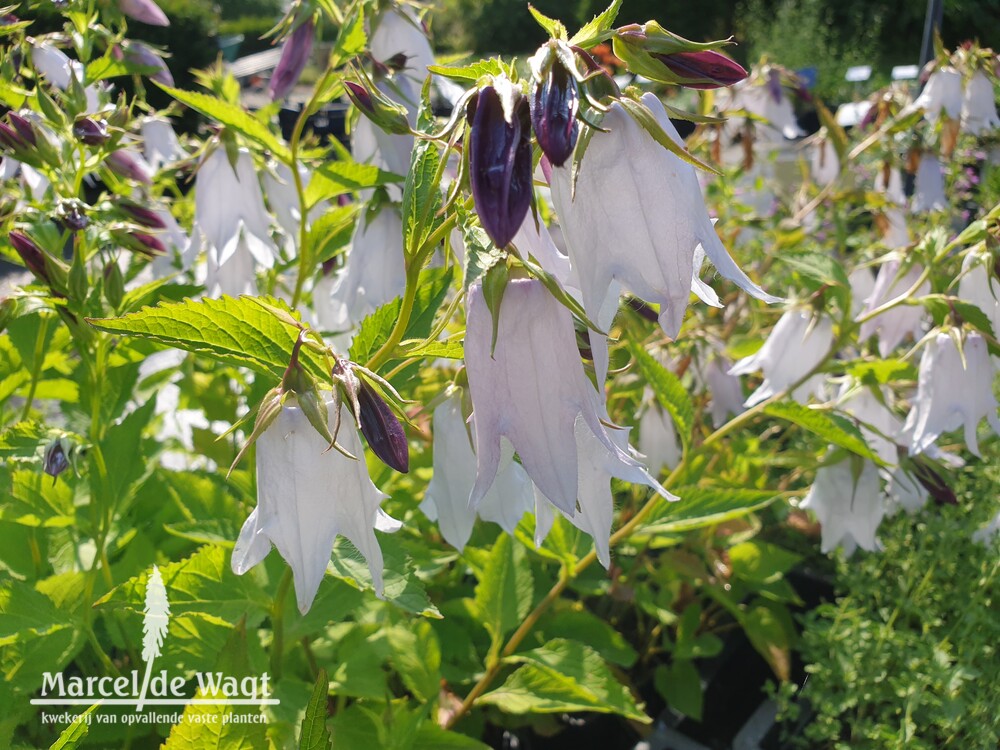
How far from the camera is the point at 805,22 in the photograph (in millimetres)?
10133

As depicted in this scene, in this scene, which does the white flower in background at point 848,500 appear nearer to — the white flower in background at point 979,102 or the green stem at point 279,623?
the green stem at point 279,623

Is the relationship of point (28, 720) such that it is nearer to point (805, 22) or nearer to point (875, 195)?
point (875, 195)

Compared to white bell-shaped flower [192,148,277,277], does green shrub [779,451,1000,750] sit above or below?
below

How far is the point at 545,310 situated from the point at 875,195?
62.3 inches

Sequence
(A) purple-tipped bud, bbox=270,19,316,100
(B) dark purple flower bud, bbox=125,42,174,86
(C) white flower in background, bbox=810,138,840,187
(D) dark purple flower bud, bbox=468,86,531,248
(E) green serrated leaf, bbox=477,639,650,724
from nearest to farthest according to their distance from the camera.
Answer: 1. (D) dark purple flower bud, bbox=468,86,531,248
2. (E) green serrated leaf, bbox=477,639,650,724
3. (A) purple-tipped bud, bbox=270,19,316,100
4. (B) dark purple flower bud, bbox=125,42,174,86
5. (C) white flower in background, bbox=810,138,840,187

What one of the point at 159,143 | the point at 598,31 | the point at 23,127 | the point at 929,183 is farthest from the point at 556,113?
the point at 929,183

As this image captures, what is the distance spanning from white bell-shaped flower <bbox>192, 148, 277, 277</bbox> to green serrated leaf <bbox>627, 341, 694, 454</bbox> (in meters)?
0.53

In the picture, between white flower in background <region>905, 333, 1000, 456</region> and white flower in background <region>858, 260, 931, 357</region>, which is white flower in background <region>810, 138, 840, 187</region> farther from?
white flower in background <region>905, 333, 1000, 456</region>

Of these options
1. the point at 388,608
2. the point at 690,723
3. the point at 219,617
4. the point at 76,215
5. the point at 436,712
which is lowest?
the point at 690,723

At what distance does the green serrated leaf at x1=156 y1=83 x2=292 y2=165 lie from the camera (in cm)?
96

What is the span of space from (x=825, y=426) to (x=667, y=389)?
192mm

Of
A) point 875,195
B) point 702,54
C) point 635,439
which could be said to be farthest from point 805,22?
point 702,54

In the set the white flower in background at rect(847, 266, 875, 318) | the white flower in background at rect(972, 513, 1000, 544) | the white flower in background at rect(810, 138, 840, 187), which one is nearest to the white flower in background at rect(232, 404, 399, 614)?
the white flower in background at rect(972, 513, 1000, 544)

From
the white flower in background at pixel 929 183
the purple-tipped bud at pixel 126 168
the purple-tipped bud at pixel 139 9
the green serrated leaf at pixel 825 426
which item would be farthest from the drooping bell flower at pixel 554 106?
the white flower in background at pixel 929 183
